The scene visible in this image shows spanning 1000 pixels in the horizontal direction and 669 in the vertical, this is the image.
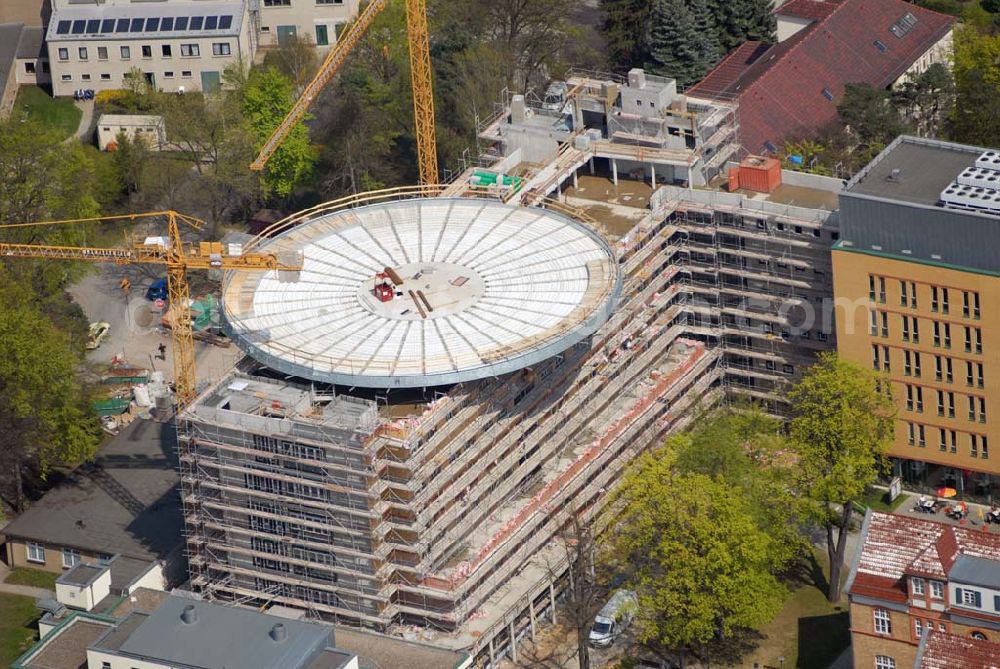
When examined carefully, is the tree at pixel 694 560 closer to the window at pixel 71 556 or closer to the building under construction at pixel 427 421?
the building under construction at pixel 427 421

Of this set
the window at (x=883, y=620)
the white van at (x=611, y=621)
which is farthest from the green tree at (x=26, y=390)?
the window at (x=883, y=620)

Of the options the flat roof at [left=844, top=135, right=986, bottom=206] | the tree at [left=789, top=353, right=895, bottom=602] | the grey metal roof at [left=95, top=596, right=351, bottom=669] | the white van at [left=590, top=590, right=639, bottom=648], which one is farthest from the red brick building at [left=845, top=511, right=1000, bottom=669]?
the grey metal roof at [left=95, top=596, right=351, bottom=669]

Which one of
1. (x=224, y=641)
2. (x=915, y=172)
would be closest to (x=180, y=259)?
(x=224, y=641)

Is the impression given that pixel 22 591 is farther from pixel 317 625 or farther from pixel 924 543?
pixel 924 543

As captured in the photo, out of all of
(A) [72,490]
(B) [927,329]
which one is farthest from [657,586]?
(A) [72,490]

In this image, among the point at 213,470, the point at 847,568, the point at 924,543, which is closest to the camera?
the point at 924,543

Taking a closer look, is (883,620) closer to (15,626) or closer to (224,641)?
(224,641)
